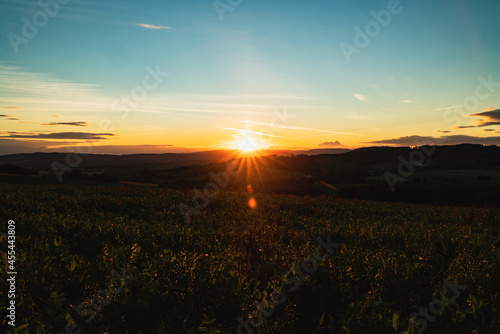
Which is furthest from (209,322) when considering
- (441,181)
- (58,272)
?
(441,181)

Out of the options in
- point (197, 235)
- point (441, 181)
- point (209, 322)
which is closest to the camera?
point (209, 322)

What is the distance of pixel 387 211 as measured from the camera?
537 inches

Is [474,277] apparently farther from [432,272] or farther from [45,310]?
[45,310]

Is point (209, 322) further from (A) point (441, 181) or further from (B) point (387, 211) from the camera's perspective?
(A) point (441, 181)

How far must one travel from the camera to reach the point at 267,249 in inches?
237

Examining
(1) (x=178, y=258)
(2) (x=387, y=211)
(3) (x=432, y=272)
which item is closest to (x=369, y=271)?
(3) (x=432, y=272)

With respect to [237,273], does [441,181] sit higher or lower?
lower

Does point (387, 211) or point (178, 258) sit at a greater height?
point (178, 258)

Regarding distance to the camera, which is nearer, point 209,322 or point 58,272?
point 209,322

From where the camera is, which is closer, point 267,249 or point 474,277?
point 474,277

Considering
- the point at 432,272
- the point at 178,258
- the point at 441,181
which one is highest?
the point at 178,258

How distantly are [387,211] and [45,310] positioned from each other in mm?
13270

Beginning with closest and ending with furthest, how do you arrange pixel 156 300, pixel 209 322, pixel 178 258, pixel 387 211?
pixel 209 322 < pixel 156 300 < pixel 178 258 < pixel 387 211

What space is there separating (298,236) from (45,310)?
5035mm
